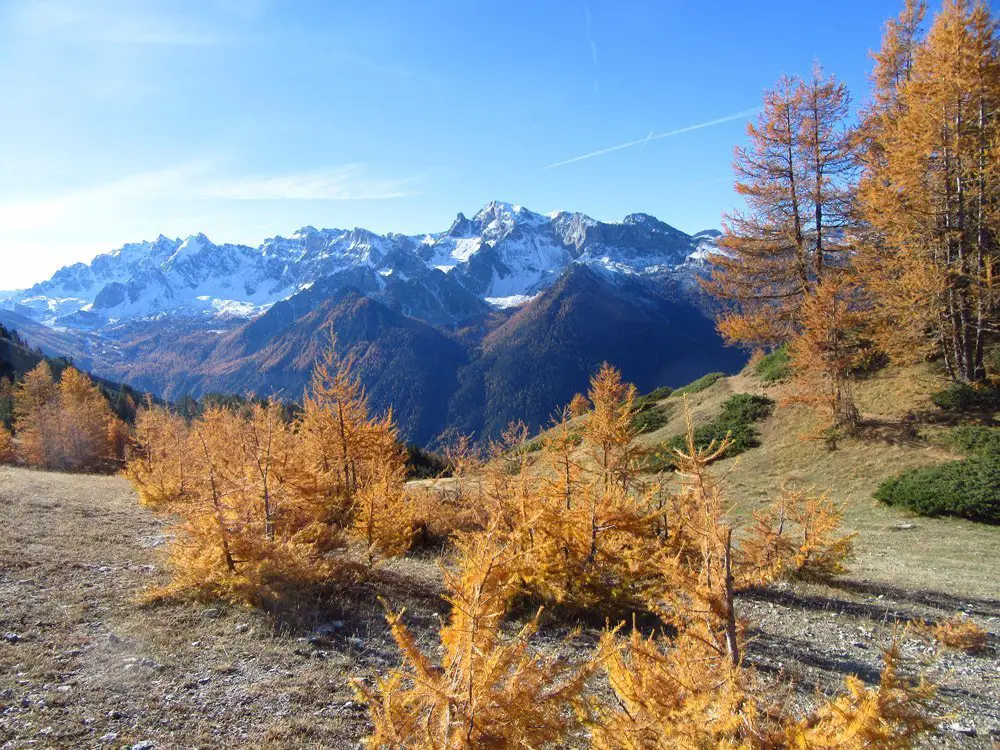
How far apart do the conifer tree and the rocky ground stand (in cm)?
1263

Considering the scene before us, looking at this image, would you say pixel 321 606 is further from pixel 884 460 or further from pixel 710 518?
pixel 884 460

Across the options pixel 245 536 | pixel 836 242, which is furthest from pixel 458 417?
pixel 245 536

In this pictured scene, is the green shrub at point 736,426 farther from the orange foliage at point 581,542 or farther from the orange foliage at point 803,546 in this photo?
the orange foliage at point 581,542

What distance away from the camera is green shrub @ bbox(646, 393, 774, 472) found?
2164 cm

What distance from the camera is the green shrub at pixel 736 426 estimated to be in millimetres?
21641

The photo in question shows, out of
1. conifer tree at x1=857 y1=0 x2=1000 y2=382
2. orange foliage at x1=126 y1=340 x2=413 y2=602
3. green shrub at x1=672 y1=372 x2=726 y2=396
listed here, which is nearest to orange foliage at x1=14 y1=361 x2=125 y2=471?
orange foliage at x1=126 y1=340 x2=413 y2=602

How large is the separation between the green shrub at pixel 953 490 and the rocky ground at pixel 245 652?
5.98 metres

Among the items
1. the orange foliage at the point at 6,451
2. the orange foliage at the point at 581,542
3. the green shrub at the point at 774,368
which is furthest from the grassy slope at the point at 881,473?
the orange foliage at the point at 6,451

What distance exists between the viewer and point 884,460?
17.2 metres

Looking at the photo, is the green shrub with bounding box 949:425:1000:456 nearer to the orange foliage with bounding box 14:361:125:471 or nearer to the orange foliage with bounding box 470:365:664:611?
the orange foliage with bounding box 470:365:664:611

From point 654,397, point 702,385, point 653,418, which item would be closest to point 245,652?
point 653,418

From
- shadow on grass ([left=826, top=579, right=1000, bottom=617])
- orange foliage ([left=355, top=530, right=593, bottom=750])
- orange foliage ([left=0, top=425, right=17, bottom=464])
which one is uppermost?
orange foliage ([left=355, top=530, right=593, bottom=750])

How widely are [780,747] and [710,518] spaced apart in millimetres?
1373

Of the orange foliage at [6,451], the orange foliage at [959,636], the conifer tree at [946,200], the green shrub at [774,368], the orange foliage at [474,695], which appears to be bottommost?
the orange foliage at [959,636]
